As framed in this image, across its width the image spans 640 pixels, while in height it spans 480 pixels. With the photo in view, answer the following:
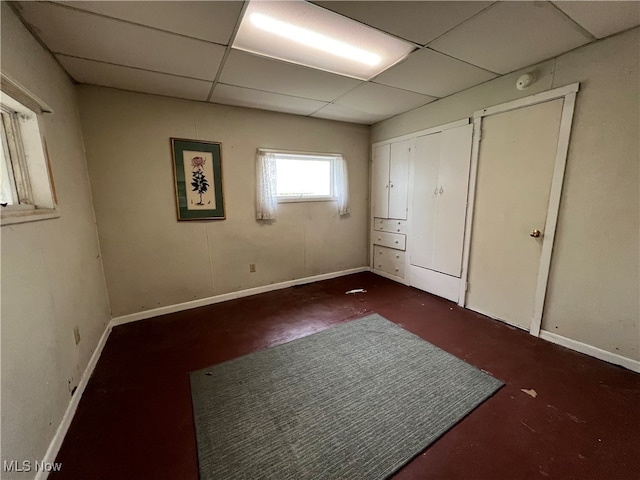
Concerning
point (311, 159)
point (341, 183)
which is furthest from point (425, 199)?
point (311, 159)

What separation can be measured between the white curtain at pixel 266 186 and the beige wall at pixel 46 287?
5.60 feet

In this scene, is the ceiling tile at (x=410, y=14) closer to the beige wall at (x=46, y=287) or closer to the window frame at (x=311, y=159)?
the beige wall at (x=46, y=287)

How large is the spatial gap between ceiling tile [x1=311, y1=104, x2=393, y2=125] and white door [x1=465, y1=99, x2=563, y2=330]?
151cm

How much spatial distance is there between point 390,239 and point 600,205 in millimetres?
2290

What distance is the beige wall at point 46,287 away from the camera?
43.3 inches

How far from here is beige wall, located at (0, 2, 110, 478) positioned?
1.10 meters

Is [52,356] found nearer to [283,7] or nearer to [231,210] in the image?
[231,210]

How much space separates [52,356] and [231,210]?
210 centimetres

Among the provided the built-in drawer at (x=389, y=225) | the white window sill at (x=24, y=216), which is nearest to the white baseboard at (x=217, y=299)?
the built-in drawer at (x=389, y=225)

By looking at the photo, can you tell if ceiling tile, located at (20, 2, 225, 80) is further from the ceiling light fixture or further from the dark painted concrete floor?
the dark painted concrete floor

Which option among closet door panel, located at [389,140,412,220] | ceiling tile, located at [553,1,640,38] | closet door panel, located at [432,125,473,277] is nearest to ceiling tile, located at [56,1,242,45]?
ceiling tile, located at [553,1,640,38]

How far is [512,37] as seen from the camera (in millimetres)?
1763

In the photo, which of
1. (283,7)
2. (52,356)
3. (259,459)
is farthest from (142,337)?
(283,7)

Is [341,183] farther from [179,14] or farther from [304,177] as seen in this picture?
[179,14]
